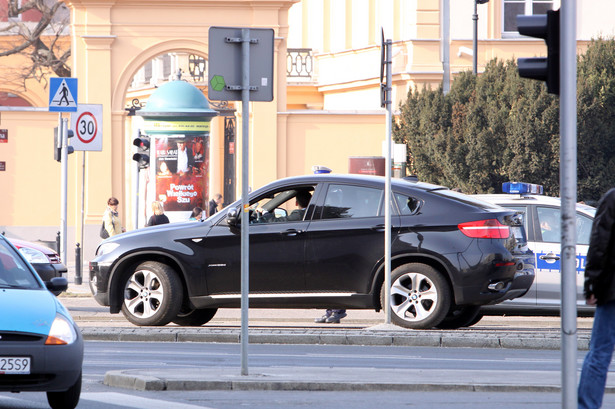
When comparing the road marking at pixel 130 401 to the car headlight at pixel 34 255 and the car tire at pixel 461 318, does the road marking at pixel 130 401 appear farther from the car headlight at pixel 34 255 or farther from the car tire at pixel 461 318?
the car headlight at pixel 34 255

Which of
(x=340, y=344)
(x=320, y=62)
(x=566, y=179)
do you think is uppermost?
(x=320, y=62)

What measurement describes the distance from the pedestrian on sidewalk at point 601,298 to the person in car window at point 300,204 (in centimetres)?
686

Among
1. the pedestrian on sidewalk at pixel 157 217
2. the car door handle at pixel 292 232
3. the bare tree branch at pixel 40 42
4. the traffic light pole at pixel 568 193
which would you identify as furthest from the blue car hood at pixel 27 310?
the bare tree branch at pixel 40 42

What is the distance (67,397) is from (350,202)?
20.9ft

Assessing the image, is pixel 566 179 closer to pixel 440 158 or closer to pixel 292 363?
pixel 292 363

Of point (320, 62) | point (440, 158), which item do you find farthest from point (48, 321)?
point (320, 62)

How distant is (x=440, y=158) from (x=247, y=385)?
20.4 metres

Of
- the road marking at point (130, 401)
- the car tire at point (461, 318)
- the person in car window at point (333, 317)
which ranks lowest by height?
the person in car window at point (333, 317)

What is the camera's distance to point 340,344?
43.4ft

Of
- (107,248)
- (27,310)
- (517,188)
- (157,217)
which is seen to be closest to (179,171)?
(157,217)

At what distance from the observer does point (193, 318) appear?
1512 cm

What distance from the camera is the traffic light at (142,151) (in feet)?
80.2

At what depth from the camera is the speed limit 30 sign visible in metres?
22.0

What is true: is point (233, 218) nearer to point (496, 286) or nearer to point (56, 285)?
point (496, 286)
